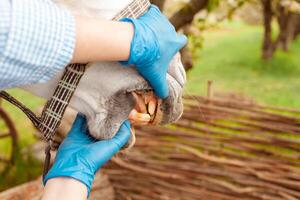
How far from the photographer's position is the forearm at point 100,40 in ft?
3.69

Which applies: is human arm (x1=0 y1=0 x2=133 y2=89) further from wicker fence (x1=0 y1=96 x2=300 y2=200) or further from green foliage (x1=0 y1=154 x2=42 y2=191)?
green foliage (x1=0 y1=154 x2=42 y2=191)

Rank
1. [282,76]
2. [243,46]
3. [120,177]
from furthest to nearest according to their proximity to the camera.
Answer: [243,46] < [282,76] < [120,177]

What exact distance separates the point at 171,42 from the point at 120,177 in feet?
7.21

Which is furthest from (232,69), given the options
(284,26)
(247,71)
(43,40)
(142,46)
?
(43,40)

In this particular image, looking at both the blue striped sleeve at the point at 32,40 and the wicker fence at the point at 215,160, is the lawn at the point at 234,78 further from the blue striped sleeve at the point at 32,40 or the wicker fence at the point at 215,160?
the blue striped sleeve at the point at 32,40

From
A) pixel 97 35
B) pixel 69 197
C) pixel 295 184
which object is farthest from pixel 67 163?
pixel 295 184

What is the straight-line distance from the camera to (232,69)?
8.55 meters

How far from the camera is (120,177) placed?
3.42 metres

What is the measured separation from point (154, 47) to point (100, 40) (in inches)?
7.3

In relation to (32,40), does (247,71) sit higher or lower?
lower

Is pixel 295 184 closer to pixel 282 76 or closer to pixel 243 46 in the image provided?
pixel 282 76

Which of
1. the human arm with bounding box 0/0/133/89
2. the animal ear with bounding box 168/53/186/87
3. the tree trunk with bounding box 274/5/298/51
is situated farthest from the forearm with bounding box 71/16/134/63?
the tree trunk with bounding box 274/5/298/51

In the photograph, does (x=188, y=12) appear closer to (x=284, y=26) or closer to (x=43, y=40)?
(x=43, y=40)

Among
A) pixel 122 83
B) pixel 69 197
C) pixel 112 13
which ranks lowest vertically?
pixel 69 197
